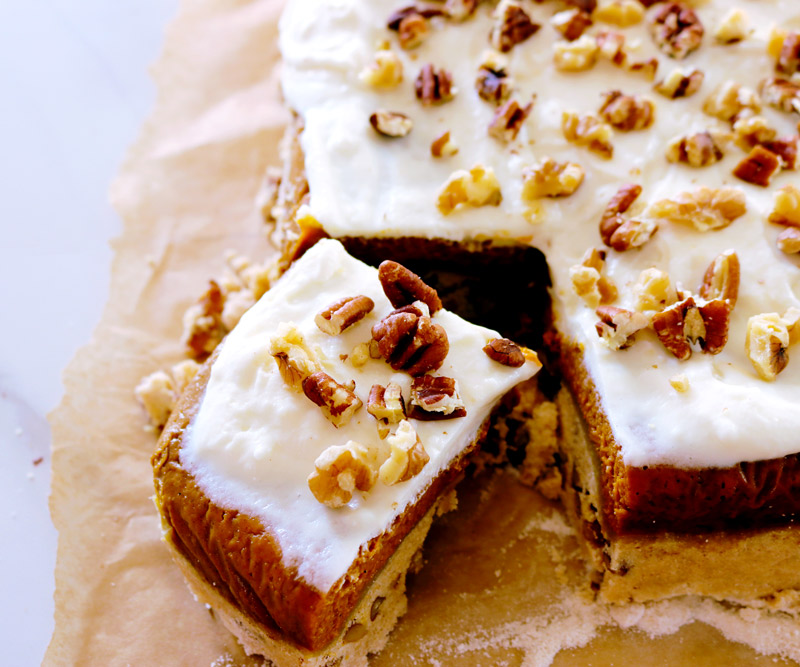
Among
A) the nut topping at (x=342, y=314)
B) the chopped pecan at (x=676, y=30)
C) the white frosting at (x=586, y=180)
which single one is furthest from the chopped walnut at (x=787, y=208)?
the nut topping at (x=342, y=314)

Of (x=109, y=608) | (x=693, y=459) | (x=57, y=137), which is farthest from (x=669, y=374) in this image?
(x=57, y=137)

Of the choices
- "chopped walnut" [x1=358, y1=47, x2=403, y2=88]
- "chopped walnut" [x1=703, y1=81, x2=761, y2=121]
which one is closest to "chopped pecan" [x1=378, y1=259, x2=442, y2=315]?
"chopped walnut" [x1=358, y1=47, x2=403, y2=88]

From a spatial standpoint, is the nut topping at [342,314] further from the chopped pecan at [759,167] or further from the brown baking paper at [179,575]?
the chopped pecan at [759,167]

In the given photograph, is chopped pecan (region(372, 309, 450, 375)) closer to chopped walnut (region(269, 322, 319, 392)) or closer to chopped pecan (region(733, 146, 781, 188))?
chopped walnut (region(269, 322, 319, 392))

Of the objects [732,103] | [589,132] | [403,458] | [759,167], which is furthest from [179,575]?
[732,103]

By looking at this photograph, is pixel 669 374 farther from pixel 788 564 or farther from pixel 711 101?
pixel 711 101

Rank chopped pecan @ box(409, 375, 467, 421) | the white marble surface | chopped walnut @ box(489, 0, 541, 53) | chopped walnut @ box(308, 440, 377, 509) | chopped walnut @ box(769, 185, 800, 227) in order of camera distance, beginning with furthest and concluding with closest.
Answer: chopped walnut @ box(489, 0, 541, 53), the white marble surface, chopped walnut @ box(769, 185, 800, 227), chopped pecan @ box(409, 375, 467, 421), chopped walnut @ box(308, 440, 377, 509)
